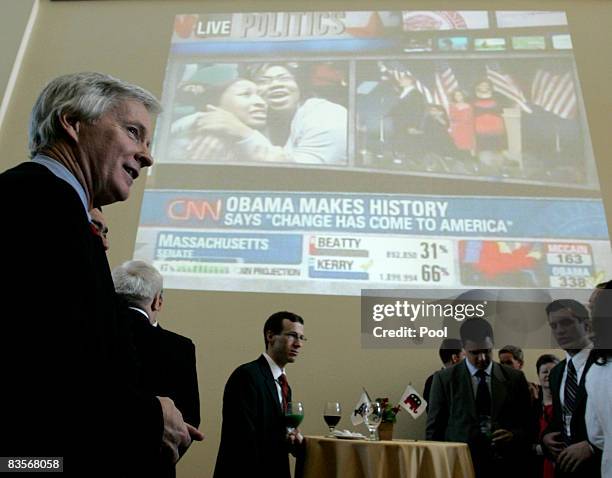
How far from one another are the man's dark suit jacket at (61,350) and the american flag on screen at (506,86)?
414cm

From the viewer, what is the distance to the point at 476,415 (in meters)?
2.65

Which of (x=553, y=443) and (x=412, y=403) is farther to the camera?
(x=412, y=403)

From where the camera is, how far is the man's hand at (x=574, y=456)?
1879 mm

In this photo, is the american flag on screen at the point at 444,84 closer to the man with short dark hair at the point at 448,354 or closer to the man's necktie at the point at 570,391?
the man with short dark hair at the point at 448,354

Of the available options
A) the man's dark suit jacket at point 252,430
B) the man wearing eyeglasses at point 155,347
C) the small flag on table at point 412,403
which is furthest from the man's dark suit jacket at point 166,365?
the small flag on table at point 412,403

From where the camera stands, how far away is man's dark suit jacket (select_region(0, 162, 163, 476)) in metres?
0.62

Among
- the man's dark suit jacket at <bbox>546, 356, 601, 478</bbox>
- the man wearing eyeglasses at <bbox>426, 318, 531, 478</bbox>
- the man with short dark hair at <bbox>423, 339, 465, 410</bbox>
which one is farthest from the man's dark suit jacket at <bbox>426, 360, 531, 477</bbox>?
the man with short dark hair at <bbox>423, 339, 465, 410</bbox>

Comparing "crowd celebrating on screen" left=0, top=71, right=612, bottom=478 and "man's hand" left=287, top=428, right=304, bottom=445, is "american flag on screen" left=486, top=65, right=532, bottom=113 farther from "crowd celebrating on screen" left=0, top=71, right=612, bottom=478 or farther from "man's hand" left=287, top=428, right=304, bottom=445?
"man's hand" left=287, top=428, right=304, bottom=445

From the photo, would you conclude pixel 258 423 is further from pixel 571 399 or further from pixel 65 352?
pixel 65 352

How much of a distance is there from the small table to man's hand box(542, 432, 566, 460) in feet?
1.02

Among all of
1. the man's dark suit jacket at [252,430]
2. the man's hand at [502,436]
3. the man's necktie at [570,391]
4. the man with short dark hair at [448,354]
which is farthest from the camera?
the man with short dark hair at [448,354]

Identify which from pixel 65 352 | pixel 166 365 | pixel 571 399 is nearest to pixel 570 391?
pixel 571 399

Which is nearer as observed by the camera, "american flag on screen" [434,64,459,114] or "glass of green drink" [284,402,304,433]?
"glass of green drink" [284,402,304,433]

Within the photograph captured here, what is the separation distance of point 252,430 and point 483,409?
1165 mm
